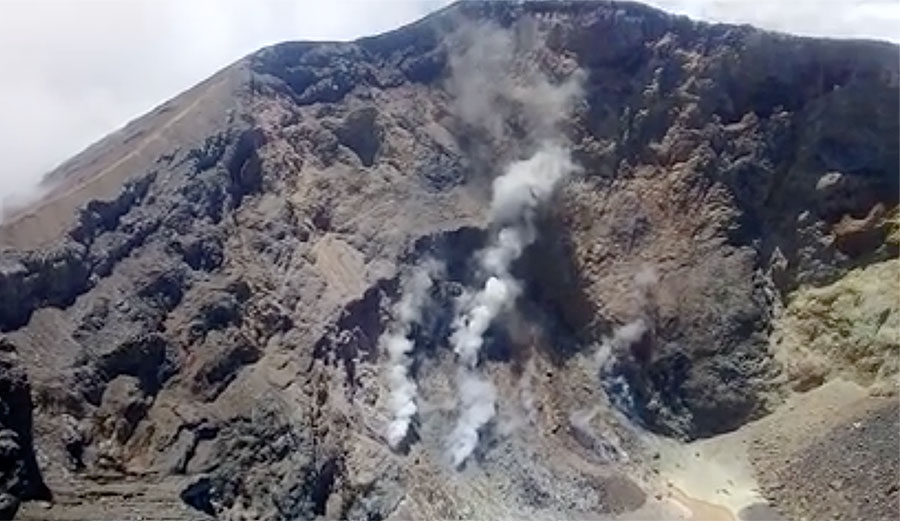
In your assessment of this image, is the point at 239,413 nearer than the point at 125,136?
Yes

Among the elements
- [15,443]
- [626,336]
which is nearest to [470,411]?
[626,336]

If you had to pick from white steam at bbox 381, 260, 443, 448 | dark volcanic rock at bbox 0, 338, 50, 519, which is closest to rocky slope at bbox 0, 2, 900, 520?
white steam at bbox 381, 260, 443, 448

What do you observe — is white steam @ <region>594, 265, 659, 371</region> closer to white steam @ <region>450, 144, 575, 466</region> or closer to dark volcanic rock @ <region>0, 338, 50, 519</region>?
white steam @ <region>450, 144, 575, 466</region>

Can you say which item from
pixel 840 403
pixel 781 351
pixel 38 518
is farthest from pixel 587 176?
pixel 38 518

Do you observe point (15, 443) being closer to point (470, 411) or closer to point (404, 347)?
point (404, 347)

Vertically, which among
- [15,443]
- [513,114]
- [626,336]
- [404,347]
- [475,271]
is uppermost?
[15,443]

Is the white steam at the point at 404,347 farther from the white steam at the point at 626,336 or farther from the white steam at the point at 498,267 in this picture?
the white steam at the point at 626,336

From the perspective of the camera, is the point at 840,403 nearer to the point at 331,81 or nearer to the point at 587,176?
the point at 587,176
